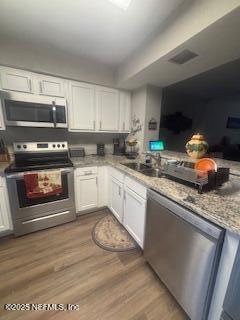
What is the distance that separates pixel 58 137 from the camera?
2.53m

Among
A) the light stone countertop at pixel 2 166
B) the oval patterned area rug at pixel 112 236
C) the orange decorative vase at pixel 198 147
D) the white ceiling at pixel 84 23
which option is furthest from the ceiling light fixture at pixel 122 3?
the oval patterned area rug at pixel 112 236

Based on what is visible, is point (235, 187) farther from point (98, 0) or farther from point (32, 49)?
point (32, 49)

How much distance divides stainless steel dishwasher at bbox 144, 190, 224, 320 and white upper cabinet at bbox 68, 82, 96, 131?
5.44ft

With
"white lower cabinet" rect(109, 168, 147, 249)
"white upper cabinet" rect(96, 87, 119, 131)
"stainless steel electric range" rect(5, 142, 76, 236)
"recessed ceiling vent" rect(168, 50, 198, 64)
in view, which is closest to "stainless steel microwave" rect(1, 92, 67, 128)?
"stainless steel electric range" rect(5, 142, 76, 236)

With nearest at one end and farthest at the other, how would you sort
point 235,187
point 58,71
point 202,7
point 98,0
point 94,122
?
point 202,7 → point 98,0 → point 235,187 → point 58,71 → point 94,122

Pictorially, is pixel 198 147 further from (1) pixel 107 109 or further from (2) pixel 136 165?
(1) pixel 107 109

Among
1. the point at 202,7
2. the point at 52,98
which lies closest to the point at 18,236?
the point at 52,98

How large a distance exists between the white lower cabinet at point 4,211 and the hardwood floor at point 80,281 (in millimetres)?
153

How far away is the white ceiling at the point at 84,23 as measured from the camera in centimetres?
127

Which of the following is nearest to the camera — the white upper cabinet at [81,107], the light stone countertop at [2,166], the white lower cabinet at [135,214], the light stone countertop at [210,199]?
the light stone countertop at [210,199]

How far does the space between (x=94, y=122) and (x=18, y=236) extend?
1.97 metres

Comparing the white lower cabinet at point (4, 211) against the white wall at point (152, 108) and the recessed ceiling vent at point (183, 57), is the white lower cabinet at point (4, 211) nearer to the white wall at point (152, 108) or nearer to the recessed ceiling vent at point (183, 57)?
the white wall at point (152, 108)

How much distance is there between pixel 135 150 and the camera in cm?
274

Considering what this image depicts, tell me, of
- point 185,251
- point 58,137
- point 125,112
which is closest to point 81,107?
point 58,137
